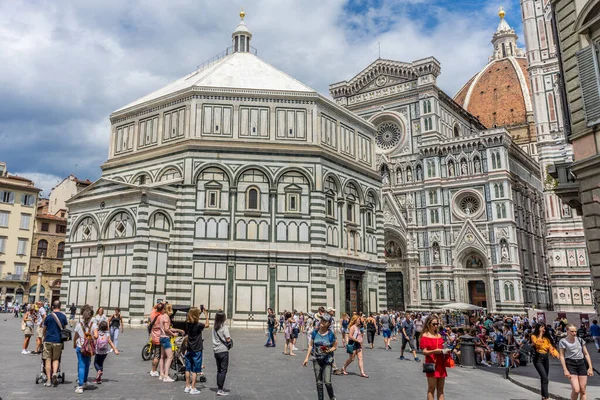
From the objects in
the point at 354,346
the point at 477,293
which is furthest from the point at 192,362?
the point at 477,293

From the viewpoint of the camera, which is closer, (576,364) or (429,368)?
(429,368)

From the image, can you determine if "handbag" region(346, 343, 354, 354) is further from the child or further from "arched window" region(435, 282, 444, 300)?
"arched window" region(435, 282, 444, 300)

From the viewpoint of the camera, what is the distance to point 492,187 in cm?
4759

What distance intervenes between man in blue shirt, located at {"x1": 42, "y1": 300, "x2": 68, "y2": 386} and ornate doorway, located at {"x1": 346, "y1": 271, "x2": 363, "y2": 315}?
71.7ft

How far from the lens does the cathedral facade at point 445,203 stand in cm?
4678

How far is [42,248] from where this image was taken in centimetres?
5000

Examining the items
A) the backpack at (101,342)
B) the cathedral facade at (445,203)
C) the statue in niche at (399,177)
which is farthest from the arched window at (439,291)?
the backpack at (101,342)

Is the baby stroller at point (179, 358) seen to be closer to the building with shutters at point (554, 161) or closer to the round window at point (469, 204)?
the building with shutters at point (554, 161)

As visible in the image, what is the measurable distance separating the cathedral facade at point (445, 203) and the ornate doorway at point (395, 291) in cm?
10

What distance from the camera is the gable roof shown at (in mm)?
31391

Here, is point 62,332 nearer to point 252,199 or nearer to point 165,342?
point 165,342

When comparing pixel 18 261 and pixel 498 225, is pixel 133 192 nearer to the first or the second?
pixel 18 261

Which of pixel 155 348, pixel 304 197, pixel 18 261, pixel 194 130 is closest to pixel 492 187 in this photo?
pixel 304 197

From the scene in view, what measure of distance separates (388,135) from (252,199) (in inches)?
1237
